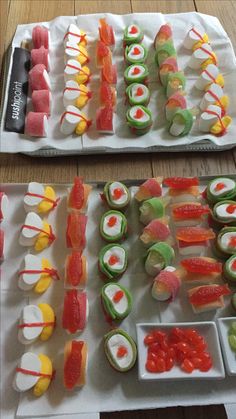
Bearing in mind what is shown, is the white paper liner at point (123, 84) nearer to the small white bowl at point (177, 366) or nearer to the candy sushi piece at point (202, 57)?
the candy sushi piece at point (202, 57)

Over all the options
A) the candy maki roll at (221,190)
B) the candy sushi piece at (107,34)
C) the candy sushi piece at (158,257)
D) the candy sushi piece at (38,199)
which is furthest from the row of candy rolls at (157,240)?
the candy sushi piece at (107,34)

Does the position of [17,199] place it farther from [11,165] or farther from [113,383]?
[113,383]

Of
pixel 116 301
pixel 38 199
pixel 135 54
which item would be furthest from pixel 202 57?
pixel 116 301

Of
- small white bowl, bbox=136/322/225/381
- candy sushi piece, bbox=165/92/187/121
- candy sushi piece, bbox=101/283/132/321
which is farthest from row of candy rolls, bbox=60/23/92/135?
small white bowl, bbox=136/322/225/381

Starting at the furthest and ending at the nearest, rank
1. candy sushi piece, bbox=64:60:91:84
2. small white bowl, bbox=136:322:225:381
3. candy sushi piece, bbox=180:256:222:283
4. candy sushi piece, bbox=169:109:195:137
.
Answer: candy sushi piece, bbox=64:60:91:84 → candy sushi piece, bbox=169:109:195:137 → candy sushi piece, bbox=180:256:222:283 → small white bowl, bbox=136:322:225:381

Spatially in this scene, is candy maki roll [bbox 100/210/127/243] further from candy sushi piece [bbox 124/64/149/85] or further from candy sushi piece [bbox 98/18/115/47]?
candy sushi piece [bbox 98/18/115/47]

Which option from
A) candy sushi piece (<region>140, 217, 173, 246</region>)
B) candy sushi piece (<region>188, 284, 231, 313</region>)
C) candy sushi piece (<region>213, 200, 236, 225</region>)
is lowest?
candy sushi piece (<region>188, 284, 231, 313</region>)
